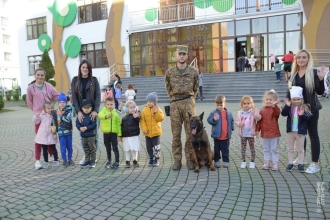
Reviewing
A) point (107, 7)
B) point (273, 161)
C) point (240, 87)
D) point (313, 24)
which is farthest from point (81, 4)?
point (273, 161)

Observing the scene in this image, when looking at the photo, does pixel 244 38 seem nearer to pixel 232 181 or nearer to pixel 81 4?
pixel 81 4

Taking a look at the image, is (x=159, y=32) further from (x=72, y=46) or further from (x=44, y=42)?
(x=44, y=42)

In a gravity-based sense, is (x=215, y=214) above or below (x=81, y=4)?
below

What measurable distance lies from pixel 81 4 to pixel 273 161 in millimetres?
27254

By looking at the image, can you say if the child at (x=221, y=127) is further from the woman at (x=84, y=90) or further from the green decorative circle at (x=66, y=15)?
the green decorative circle at (x=66, y=15)

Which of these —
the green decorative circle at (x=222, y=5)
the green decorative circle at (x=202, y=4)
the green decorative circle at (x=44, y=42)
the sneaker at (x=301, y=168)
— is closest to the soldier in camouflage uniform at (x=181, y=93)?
the sneaker at (x=301, y=168)

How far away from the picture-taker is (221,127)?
5559 millimetres

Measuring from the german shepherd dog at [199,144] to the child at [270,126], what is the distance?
3.11 ft

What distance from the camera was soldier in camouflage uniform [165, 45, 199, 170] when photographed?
5480mm

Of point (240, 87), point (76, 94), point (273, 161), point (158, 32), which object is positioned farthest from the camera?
point (158, 32)

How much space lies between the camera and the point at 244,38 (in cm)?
2338

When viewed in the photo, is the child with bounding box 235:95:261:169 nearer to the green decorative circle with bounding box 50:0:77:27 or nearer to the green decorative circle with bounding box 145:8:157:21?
the green decorative circle with bounding box 145:8:157:21

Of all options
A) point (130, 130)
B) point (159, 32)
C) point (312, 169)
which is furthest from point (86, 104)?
point (159, 32)

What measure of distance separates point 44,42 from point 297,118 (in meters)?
29.9
